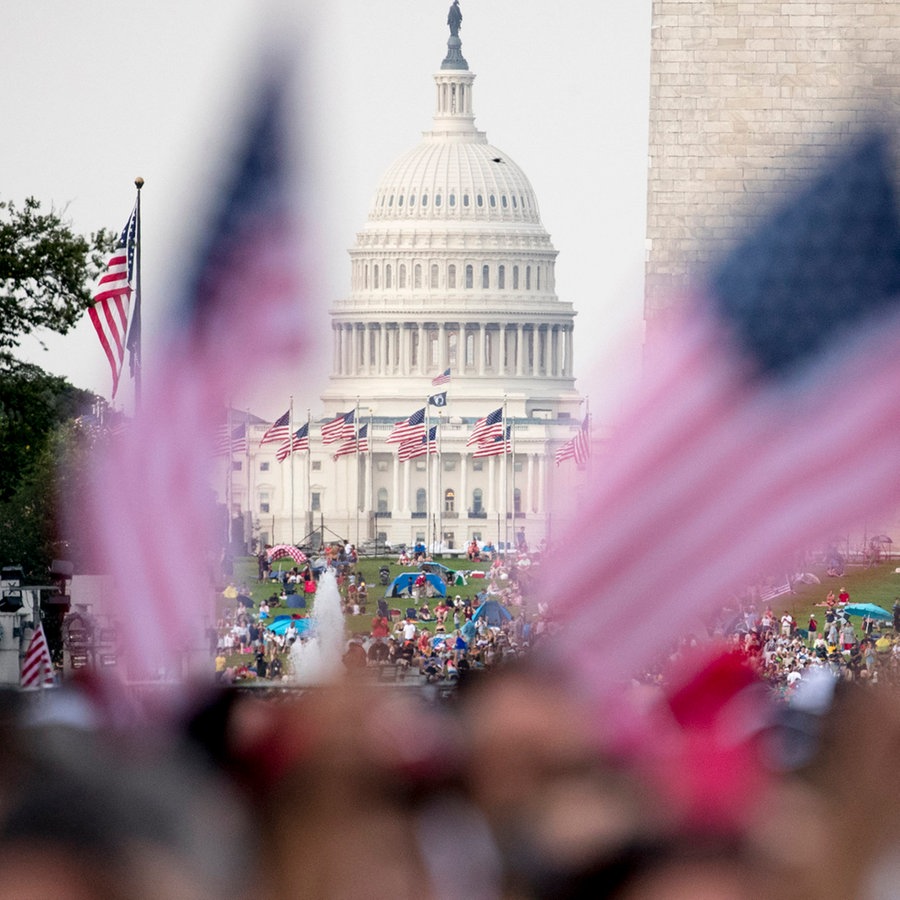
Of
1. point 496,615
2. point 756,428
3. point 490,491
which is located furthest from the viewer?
point 490,491

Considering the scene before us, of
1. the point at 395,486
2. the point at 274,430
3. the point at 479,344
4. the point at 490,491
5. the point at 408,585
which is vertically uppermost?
the point at 479,344

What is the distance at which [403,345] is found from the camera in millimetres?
180500

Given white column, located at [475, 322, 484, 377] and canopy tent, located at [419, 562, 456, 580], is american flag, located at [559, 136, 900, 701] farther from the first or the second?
white column, located at [475, 322, 484, 377]

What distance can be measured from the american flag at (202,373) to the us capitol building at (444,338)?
161736 mm

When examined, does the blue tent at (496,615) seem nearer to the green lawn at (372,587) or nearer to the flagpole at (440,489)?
the green lawn at (372,587)

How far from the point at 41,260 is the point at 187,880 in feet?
103

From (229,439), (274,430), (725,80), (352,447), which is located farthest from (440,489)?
(229,439)

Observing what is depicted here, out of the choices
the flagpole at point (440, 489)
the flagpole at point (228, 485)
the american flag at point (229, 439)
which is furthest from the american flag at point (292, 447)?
the flagpole at point (440, 489)

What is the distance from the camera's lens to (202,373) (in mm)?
4312

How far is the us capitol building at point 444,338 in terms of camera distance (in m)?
170

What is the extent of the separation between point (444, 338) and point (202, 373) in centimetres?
17785

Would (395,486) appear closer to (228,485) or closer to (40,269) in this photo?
(40,269)

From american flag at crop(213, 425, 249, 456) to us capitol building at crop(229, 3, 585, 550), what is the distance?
16095cm

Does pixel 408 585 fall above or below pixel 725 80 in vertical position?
below
